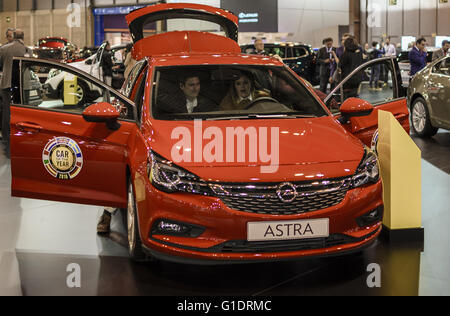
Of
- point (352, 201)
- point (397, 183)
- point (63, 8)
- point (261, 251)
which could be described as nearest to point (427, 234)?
point (397, 183)

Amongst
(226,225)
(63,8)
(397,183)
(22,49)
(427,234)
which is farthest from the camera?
(63,8)

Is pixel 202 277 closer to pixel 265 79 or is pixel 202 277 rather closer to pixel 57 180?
pixel 57 180

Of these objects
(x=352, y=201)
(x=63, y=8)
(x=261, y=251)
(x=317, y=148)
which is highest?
(x=63, y=8)

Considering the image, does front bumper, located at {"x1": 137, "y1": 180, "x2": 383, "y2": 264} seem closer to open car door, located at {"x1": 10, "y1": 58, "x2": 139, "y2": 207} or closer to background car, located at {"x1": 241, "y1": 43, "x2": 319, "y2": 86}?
open car door, located at {"x1": 10, "y1": 58, "x2": 139, "y2": 207}

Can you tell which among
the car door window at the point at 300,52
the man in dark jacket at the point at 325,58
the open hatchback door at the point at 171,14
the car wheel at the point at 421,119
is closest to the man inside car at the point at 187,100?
the open hatchback door at the point at 171,14

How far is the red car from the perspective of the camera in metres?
3.46

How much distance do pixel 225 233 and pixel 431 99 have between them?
21.8 ft

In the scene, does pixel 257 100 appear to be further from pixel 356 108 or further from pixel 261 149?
pixel 261 149

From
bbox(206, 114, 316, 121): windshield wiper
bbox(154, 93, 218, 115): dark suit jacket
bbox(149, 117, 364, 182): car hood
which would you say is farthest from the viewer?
bbox(154, 93, 218, 115): dark suit jacket

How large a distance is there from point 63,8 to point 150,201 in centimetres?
4144

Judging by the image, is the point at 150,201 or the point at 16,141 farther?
the point at 16,141

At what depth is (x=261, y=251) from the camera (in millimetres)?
3490

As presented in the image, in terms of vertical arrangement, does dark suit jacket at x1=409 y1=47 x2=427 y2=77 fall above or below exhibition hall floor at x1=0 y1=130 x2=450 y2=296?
above

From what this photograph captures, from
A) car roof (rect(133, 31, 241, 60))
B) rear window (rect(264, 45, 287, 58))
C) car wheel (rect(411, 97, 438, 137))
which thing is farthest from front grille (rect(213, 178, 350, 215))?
rear window (rect(264, 45, 287, 58))
